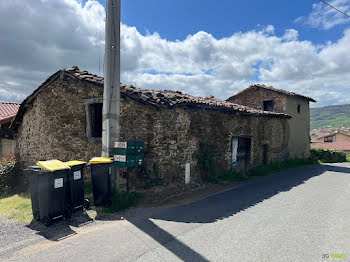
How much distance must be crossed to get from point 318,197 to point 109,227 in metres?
6.32

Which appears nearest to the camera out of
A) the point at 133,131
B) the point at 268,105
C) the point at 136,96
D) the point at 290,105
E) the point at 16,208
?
the point at 16,208

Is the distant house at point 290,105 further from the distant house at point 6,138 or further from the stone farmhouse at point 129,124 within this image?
the distant house at point 6,138

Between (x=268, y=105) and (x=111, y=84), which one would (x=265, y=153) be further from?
(x=111, y=84)

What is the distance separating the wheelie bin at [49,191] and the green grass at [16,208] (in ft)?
1.93

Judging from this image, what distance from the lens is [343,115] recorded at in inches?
7638

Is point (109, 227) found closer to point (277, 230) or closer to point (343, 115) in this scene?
point (277, 230)

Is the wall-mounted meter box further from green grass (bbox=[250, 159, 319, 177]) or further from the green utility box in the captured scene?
green grass (bbox=[250, 159, 319, 177])

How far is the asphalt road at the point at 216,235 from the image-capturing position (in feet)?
12.6

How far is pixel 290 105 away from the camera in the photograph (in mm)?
19109

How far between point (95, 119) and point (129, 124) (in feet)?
6.15

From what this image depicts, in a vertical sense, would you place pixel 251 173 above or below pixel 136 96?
below

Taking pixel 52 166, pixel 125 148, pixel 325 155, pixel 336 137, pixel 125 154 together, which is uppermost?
pixel 336 137

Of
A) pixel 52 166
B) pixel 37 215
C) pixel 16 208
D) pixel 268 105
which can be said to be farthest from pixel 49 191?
pixel 268 105

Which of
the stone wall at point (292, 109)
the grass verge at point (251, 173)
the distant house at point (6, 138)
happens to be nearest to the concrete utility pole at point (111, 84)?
the grass verge at point (251, 173)
